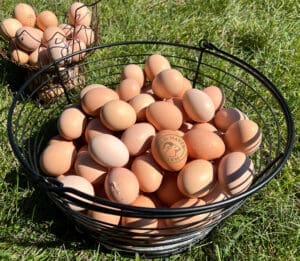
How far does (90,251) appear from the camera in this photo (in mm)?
1188

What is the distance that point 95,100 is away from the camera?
1194mm

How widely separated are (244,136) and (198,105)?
5.7 inches

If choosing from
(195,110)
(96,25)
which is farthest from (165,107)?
(96,25)

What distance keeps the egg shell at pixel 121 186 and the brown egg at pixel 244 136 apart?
28cm

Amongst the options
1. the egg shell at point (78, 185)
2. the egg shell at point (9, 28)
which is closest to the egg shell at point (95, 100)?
the egg shell at point (78, 185)

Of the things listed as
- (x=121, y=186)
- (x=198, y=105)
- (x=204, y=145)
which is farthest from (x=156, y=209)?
(x=198, y=105)

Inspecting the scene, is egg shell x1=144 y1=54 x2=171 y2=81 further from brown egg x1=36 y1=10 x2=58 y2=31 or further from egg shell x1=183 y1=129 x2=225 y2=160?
brown egg x1=36 y1=10 x2=58 y2=31

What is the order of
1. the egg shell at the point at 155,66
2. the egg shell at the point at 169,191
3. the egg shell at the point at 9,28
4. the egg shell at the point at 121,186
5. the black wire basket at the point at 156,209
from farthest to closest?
the egg shell at the point at 9,28 < the egg shell at the point at 155,66 < the egg shell at the point at 169,191 < the egg shell at the point at 121,186 < the black wire basket at the point at 156,209

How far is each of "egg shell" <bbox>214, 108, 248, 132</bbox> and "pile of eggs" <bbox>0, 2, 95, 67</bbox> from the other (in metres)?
0.53

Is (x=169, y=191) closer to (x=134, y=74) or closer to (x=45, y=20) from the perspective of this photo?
(x=134, y=74)

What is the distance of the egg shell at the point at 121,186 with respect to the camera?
1000mm

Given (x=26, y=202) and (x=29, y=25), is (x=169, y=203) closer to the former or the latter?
(x=26, y=202)

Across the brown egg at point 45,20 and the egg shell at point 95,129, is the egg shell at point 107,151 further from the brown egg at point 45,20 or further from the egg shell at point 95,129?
the brown egg at point 45,20

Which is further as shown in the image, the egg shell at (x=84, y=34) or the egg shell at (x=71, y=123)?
the egg shell at (x=84, y=34)
